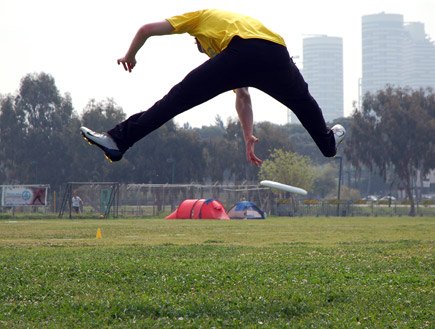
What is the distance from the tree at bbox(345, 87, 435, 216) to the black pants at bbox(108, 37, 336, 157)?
206ft

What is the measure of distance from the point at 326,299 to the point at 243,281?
112 centimetres

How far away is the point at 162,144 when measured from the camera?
74.1m

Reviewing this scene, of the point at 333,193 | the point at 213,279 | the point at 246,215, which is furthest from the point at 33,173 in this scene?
the point at 213,279

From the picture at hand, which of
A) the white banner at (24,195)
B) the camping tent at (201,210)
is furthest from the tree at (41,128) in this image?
the camping tent at (201,210)

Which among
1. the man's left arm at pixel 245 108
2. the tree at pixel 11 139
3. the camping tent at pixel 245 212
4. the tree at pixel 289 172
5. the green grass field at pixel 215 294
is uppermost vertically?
the tree at pixel 11 139

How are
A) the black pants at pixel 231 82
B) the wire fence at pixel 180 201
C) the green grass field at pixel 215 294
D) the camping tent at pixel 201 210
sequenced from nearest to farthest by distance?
1. the green grass field at pixel 215 294
2. the black pants at pixel 231 82
3. the camping tent at pixel 201 210
4. the wire fence at pixel 180 201

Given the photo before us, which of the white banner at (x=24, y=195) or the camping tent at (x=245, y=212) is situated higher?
the white banner at (x=24, y=195)

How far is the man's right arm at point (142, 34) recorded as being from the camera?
5473 mm

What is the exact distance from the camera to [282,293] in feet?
19.4

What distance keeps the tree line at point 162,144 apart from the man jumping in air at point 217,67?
60.6 metres

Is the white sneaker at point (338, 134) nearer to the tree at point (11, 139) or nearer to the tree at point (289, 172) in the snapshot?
the tree at point (289, 172)

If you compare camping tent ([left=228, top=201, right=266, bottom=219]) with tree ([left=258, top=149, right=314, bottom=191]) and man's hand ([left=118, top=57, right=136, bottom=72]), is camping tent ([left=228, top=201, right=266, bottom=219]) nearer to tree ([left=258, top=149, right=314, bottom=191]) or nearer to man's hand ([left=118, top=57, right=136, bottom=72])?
tree ([left=258, top=149, right=314, bottom=191])

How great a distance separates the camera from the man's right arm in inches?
215

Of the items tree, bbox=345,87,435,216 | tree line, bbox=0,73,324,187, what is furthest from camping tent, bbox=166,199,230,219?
tree, bbox=345,87,435,216
